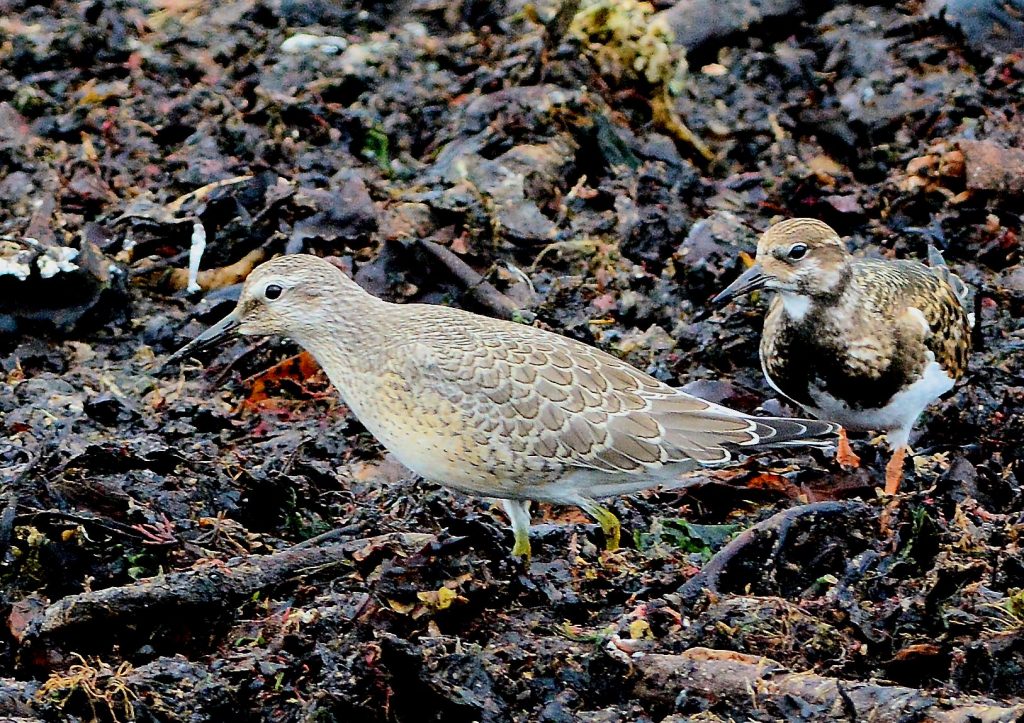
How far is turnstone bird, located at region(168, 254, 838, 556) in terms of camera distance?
17.3ft

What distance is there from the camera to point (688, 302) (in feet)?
24.5

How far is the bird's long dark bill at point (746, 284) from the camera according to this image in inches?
254

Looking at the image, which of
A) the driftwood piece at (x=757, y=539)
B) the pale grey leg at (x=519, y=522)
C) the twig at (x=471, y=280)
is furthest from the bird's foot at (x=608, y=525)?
the twig at (x=471, y=280)

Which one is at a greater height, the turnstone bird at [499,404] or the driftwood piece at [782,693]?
the driftwood piece at [782,693]

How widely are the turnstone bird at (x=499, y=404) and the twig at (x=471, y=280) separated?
140cm

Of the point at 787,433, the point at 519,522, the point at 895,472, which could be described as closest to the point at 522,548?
the point at 519,522

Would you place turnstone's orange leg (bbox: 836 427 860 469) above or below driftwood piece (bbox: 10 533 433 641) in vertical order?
below

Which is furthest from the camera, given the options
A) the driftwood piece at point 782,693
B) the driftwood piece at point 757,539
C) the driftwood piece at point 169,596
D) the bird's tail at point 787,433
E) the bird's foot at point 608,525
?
the bird's tail at point 787,433

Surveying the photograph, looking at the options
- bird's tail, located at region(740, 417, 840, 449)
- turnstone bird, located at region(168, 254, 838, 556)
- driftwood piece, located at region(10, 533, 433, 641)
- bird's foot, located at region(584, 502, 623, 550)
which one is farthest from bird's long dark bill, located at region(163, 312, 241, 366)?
bird's tail, located at region(740, 417, 840, 449)

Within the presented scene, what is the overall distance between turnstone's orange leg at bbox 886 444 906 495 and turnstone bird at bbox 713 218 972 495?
358mm

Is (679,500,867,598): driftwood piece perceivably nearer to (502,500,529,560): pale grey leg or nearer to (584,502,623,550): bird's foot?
(584,502,623,550): bird's foot

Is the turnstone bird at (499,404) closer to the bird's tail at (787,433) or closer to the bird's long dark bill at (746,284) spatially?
the bird's tail at (787,433)

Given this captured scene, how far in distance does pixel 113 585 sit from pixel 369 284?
8.28 ft

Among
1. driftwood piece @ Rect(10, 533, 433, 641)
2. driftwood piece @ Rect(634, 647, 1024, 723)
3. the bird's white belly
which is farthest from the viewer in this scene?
the bird's white belly
